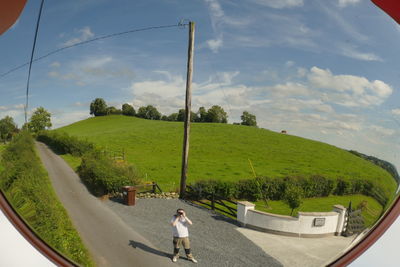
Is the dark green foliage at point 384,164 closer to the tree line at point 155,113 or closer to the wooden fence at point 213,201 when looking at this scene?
the tree line at point 155,113

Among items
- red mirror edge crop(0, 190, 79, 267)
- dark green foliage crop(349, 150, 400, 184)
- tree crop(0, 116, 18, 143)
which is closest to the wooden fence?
dark green foliage crop(349, 150, 400, 184)

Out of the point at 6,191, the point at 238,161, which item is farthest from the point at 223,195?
the point at 6,191

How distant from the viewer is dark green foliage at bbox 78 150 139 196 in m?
1.79

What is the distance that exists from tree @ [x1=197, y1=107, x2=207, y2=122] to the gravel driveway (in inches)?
21.3

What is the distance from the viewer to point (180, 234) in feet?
6.31

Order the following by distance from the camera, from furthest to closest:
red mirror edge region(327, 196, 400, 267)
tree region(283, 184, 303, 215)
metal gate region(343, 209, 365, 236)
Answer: red mirror edge region(327, 196, 400, 267) < metal gate region(343, 209, 365, 236) < tree region(283, 184, 303, 215)

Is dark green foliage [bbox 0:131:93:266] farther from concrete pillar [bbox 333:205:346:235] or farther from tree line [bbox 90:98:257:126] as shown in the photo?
concrete pillar [bbox 333:205:346:235]

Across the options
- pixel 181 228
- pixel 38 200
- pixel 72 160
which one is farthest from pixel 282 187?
pixel 38 200

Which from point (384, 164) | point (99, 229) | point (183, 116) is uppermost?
point (183, 116)

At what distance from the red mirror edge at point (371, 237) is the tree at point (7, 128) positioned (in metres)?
2.32

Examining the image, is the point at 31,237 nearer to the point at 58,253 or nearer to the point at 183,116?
the point at 58,253

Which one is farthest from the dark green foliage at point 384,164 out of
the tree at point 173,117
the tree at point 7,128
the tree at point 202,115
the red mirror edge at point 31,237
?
the tree at point 7,128

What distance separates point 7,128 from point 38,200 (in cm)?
53

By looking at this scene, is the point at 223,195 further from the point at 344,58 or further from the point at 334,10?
the point at 334,10
